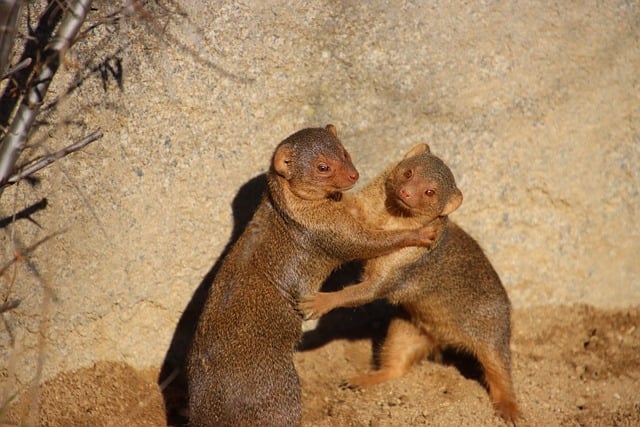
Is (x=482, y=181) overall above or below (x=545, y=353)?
above

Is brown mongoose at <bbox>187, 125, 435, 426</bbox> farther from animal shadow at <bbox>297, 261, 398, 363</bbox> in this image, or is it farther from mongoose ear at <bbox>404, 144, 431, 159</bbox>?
animal shadow at <bbox>297, 261, 398, 363</bbox>

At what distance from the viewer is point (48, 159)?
12.8 feet

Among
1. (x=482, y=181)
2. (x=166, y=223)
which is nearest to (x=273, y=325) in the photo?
(x=166, y=223)

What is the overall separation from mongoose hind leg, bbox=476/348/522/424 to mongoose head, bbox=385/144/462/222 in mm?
965

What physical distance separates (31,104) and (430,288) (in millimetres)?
2410

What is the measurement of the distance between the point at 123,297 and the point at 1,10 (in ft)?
5.74

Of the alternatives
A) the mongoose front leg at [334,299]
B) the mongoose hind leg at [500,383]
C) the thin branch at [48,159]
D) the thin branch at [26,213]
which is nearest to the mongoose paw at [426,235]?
the mongoose front leg at [334,299]

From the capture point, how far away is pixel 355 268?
16.9ft

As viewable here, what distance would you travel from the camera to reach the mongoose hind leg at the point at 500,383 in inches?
186

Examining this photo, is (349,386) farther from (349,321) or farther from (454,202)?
(454,202)

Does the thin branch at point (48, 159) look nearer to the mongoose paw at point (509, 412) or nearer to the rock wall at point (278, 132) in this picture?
the rock wall at point (278, 132)

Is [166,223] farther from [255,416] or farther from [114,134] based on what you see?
[255,416]

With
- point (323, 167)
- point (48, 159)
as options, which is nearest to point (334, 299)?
point (323, 167)

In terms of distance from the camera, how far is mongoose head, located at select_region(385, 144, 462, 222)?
170 inches
